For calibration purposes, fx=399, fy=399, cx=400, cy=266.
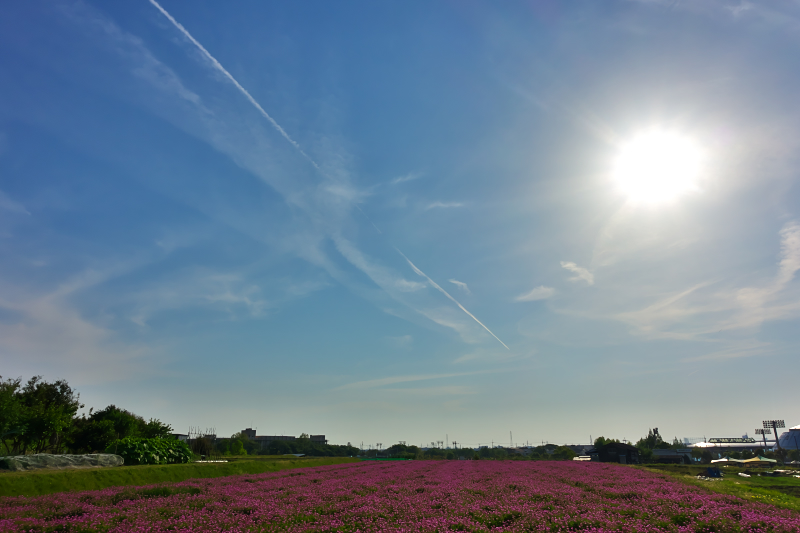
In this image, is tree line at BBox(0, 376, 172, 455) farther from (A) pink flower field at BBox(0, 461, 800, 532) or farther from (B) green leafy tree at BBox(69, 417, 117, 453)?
(A) pink flower field at BBox(0, 461, 800, 532)

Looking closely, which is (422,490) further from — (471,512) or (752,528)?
(752,528)

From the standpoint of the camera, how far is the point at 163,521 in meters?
14.7

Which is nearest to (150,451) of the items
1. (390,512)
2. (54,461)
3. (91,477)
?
(54,461)

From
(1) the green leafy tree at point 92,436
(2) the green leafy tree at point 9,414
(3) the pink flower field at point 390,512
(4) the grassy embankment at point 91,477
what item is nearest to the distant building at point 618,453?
(3) the pink flower field at point 390,512

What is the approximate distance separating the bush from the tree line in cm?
712

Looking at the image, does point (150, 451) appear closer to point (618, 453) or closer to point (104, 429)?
point (104, 429)

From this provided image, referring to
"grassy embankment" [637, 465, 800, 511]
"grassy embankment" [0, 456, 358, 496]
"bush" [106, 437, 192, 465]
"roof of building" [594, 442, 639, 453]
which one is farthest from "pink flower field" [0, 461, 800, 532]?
"roof of building" [594, 442, 639, 453]

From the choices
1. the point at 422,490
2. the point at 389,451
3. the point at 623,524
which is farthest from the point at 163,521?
the point at 389,451

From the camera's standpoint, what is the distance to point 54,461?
3022 cm

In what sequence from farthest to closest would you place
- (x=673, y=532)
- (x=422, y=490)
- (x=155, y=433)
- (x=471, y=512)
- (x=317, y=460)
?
(x=317, y=460) → (x=155, y=433) → (x=422, y=490) → (x=471, y=512) → (x=673, y=532)

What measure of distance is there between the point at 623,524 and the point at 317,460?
60.1 metres

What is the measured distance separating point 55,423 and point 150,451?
1081 centimetres

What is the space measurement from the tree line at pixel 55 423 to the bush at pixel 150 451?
7.12 m

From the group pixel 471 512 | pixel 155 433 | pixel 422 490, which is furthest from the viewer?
pixel 155 433
